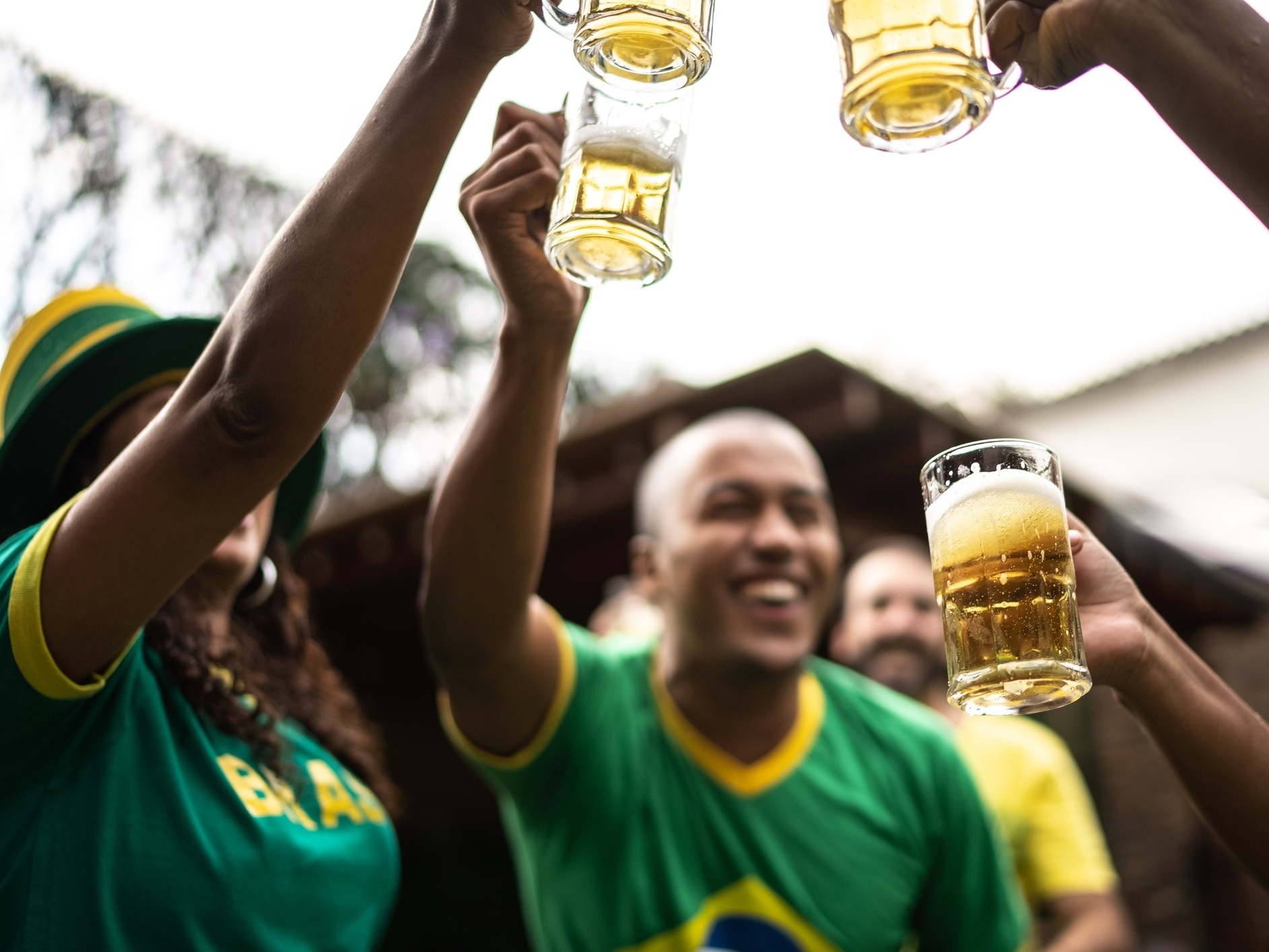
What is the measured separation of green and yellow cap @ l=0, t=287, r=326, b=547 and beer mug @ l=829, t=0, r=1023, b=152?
1.27 meters

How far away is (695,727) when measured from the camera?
2.87 metres

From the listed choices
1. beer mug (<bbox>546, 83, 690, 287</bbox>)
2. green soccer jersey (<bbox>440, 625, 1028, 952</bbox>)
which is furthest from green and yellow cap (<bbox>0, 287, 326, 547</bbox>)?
green soccer jersey (<bbox>440, 625, 1028, 952</bbox>)

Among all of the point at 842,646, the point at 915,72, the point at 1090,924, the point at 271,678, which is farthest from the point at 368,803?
the point at 842,646

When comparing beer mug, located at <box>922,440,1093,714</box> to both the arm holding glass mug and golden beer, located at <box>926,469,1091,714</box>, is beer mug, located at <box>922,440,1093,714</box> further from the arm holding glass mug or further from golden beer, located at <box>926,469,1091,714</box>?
the arm holding glass mug

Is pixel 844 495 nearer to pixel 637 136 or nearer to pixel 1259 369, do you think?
pixel 637 136

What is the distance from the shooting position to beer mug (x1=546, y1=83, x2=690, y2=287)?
1.47 metres

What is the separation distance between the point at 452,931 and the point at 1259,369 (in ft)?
42.1

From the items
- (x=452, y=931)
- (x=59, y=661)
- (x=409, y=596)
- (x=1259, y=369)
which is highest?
(x=1259, y=369)

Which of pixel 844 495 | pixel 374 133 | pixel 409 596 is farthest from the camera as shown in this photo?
pixel 409 596

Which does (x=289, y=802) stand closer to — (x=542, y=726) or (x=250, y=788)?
(x=250, y=788)

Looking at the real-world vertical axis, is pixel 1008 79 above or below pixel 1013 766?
above

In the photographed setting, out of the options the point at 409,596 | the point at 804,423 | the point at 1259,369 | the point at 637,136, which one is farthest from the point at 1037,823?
the point at 1259,369

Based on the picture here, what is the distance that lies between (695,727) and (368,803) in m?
1.00

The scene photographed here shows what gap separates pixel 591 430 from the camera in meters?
5.57
